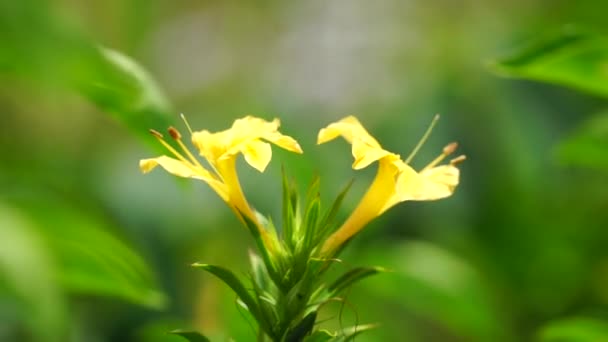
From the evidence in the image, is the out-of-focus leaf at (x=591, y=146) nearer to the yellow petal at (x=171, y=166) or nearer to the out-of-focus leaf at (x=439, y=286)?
the out-of-focus leaf at (x=439, y=286)

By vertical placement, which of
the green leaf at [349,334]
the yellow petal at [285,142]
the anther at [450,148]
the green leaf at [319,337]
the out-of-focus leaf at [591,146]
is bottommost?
the out-of-focus leaf at [591,146]

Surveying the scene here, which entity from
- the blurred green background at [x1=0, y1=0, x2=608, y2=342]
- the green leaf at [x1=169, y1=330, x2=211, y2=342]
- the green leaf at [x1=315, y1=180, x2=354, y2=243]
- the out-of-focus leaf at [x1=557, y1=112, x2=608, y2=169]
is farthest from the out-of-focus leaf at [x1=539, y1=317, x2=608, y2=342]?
the green leaf at [x1=169, y1=330, x2=211, y2=342]

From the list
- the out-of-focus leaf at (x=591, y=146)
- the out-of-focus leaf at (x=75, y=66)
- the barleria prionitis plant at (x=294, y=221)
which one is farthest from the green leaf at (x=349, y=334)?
the out-of-focus leaf at (x=591, y=146)

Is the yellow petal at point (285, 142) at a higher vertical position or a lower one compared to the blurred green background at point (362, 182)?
higher

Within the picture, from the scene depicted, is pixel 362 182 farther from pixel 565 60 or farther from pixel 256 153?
pixel 256 153

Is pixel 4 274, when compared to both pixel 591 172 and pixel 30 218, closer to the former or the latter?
pixel 30 218
